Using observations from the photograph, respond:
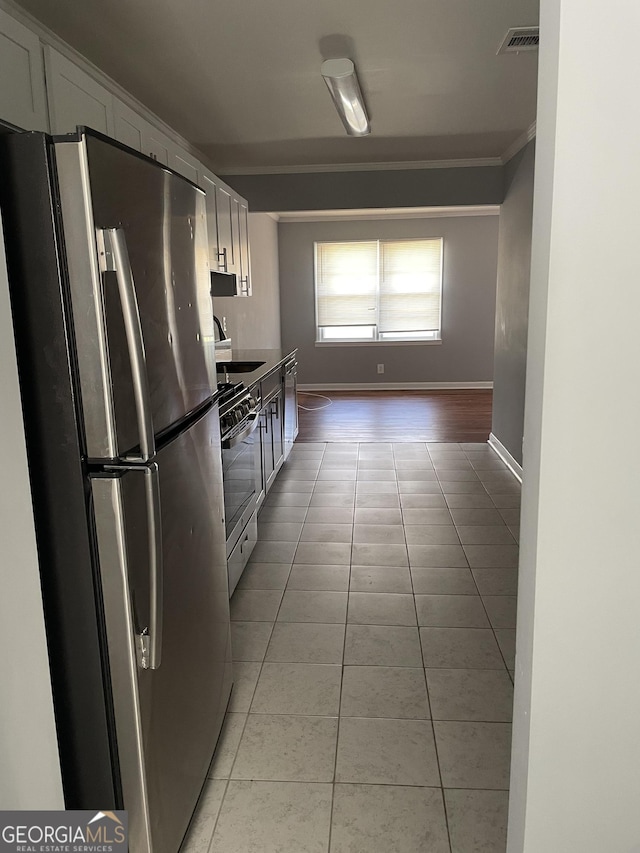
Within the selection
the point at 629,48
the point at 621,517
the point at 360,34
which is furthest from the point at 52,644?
the point at 360,34

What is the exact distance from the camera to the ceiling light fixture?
306 cm

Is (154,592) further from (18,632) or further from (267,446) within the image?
(267,446)

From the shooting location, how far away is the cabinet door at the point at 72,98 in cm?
200

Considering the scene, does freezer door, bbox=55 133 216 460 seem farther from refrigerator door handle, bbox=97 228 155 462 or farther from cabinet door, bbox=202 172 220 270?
cabinet door, bbox=202 172 220 270

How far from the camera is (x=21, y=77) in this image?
184 centimetres

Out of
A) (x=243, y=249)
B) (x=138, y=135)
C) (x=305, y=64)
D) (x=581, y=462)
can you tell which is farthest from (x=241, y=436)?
(x=243, y=249)

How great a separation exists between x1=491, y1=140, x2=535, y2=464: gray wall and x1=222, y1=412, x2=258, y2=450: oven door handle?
7.04 ft

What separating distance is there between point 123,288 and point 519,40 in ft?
8.45

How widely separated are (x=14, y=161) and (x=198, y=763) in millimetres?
1539

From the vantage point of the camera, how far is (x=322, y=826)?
5.57 ft

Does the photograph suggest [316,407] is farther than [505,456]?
Yes

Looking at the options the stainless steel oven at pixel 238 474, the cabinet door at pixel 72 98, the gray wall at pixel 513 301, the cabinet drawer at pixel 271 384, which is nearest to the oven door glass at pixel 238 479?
the stainless steel oven at pixel 238 474

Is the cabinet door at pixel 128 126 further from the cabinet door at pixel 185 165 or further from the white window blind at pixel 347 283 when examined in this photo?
the white window blind at pixel 347 283

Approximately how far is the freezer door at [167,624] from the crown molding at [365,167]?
159 inches
